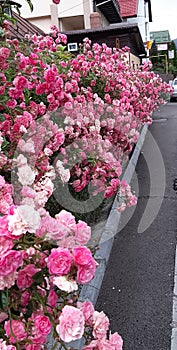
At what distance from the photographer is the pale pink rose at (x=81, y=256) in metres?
1.29

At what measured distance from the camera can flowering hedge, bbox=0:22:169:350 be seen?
1276mm

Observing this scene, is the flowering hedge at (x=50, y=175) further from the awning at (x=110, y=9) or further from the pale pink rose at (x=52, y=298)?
the awning at (x=110, y=9)

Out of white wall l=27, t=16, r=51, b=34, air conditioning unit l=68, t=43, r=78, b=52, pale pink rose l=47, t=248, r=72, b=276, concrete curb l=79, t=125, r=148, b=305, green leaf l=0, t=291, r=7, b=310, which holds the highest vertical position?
white wall l=27, t=16, r=51, b=34

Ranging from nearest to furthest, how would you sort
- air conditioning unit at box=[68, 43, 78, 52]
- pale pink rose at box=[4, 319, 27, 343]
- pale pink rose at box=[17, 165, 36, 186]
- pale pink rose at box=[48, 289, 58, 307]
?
pale pink rose at box=[4, 319, 27, 343], pale pink rose at box=[48, 289, 58, 307], pale pink rose at box=[17, 165, 36, 186], air conditioning unit at box=[68, 43, 78, 52]

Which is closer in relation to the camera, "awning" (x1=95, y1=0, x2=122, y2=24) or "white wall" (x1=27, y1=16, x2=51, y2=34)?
"white wall" (x1=27, y1=16, x2=51, y2=34)

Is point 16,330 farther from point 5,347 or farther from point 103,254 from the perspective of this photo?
point 103,254

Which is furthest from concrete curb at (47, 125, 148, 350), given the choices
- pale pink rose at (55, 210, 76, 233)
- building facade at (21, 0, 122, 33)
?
building facade at (21, 0, 122, 33)

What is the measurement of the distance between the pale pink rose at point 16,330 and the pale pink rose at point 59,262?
0.72 ft

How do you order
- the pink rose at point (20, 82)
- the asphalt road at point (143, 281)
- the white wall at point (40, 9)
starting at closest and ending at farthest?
the pink rose at point (20, 82) → the asphalt road at point (143, 281) → the white wall at point (40, 9)

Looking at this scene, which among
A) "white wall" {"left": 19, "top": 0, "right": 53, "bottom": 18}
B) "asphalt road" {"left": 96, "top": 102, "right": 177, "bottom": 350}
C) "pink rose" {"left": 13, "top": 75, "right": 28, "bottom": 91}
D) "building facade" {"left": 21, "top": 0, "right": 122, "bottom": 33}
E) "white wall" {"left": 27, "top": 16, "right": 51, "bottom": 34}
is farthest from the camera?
"white wall" {"left": 27, "top": 16, "right": 51, "bottom": 34}

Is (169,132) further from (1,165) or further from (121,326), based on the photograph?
(1,165)

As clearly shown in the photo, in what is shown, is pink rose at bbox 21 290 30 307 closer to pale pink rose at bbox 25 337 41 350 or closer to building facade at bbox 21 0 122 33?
pale pink rose at bbox 25 337 41 350

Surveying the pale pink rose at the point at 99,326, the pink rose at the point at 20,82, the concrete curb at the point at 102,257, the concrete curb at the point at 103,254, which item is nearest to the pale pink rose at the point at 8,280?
the pale pink rose at the point at 99,326

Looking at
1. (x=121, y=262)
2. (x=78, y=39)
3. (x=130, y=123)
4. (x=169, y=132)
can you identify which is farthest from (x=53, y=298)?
(x=78, y=39)
